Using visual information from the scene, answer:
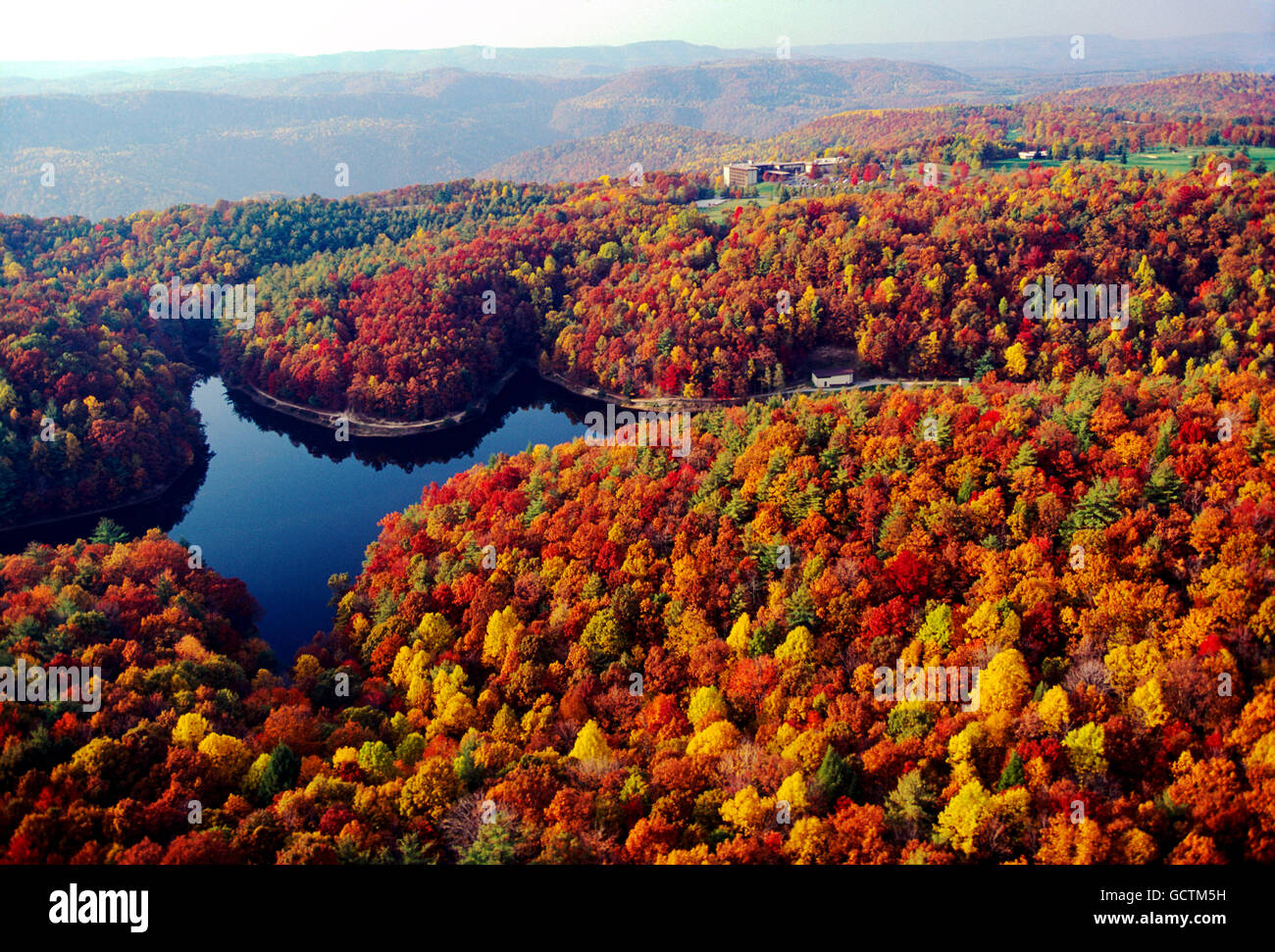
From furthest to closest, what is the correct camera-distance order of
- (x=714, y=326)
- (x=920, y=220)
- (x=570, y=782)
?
(x=920, y=220)
(x=714, y=326)
(x=570, y=782)

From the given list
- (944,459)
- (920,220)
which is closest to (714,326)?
(920,220)

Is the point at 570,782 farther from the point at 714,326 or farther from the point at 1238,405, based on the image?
the point at 714,326

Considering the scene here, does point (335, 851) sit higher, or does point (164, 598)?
point (164, 598)
